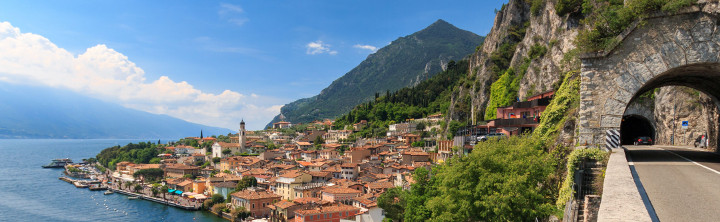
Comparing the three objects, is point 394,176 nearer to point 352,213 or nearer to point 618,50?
point 352,213

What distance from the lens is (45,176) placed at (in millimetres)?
71312

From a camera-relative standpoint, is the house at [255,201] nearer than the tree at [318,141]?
Yes

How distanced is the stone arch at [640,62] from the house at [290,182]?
37.8 meters

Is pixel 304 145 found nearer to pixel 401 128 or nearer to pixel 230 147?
pixel 230 147

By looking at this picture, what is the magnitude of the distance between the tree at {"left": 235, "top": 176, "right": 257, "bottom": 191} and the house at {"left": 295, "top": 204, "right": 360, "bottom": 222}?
50.9ft

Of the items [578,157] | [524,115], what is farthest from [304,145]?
[578,157]

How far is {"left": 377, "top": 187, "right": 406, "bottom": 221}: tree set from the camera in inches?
995

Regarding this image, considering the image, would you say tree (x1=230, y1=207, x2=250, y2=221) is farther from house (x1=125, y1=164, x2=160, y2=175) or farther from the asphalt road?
the asphalt road

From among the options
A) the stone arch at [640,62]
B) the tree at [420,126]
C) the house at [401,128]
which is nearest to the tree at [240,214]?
the tree at [420,126]

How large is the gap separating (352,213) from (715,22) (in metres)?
28.4

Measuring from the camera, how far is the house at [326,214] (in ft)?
104

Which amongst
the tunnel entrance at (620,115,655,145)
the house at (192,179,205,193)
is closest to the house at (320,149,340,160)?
the house at (192,179,205,193)

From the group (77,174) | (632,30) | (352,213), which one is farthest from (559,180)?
(77,174)

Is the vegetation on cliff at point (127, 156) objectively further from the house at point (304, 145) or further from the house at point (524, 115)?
the house at point (524, 115)
